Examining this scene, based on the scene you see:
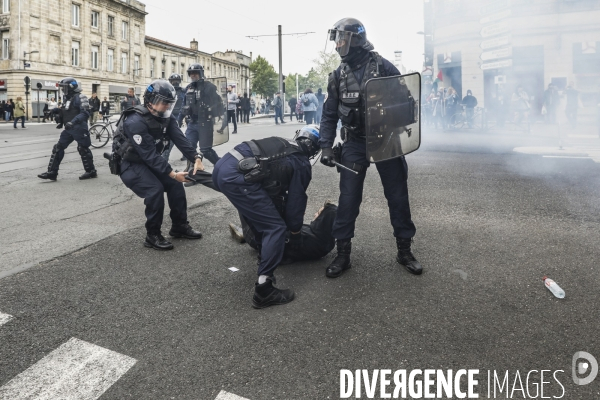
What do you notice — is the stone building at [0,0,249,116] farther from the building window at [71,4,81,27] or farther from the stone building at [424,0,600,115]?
the stone building at [424,0,600,115]

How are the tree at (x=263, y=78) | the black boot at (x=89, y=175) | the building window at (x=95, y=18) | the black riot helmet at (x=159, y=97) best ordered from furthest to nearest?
the tree at (x=263, y=78), the building window at (x=95, y=18), the black boot at (x=89, y=175), the black riot helmet at (x=159, y=97)

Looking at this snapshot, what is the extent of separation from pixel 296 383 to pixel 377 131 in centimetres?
185

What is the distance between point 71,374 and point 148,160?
223 centimetres

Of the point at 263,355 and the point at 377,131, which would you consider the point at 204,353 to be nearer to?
the point at 263,355

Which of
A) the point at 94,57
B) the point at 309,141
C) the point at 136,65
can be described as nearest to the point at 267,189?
the point at 309,141

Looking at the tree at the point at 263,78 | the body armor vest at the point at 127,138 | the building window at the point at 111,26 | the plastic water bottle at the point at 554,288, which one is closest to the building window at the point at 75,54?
the building window at the point at 111,26

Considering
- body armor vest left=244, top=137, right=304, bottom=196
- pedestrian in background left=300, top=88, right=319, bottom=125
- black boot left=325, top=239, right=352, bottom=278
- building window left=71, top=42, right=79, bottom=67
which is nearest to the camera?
body armor vest left=244, top=137, right=304, bottom=196

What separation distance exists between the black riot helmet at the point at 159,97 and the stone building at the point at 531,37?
5188mm

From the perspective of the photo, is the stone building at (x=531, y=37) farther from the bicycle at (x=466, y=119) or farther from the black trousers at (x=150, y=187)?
the black trousers at (x=150, y=187)

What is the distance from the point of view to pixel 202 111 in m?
7.68

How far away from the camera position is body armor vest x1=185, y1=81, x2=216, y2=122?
7605 millimetres

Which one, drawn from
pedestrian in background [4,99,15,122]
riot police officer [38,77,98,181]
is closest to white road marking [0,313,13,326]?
riot police officer [38,77,98,181]

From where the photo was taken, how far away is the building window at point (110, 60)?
4341 centimetres

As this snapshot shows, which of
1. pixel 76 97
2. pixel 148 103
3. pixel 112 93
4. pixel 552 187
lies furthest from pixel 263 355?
pixel 112 93
